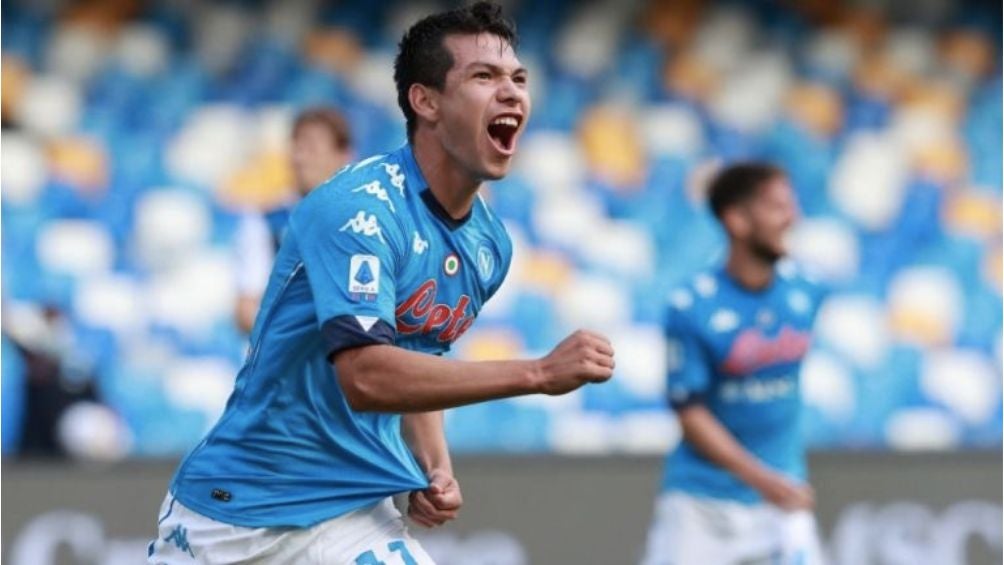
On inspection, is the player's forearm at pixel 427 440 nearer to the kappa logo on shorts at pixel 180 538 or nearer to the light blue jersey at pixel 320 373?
the light blue jersey at pixel 320 373

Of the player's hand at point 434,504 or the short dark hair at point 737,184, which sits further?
the short dark hair at point 737,184

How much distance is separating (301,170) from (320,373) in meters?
3.14

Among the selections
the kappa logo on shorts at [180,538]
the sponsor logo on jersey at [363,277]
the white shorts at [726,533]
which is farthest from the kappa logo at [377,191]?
the white shorts at [726,533]

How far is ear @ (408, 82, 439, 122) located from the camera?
4.80 metres

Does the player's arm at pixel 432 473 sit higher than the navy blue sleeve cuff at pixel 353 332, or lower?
lower

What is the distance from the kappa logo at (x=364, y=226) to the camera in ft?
14.6

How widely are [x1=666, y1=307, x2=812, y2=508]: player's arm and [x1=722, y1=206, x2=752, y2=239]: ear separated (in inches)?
16.0

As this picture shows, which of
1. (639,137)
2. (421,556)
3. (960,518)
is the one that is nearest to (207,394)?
(639,137)

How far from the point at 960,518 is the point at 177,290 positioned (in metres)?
4.71

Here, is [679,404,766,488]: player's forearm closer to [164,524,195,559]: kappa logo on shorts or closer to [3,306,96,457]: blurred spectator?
[164,524,195,559]: kappa logo on shorts

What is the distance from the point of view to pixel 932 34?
1418cm

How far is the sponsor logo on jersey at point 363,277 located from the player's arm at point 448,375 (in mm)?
123

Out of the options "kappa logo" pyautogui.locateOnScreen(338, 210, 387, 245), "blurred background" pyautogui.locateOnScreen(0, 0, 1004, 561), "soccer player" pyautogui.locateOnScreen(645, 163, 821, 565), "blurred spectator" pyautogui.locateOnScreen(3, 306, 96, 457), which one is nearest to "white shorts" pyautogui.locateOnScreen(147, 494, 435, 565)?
"kappa logo" pyautogui.locateOnScreen(338, 210, 387, 245)

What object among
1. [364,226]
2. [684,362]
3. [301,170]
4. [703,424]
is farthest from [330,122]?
[364,226]
